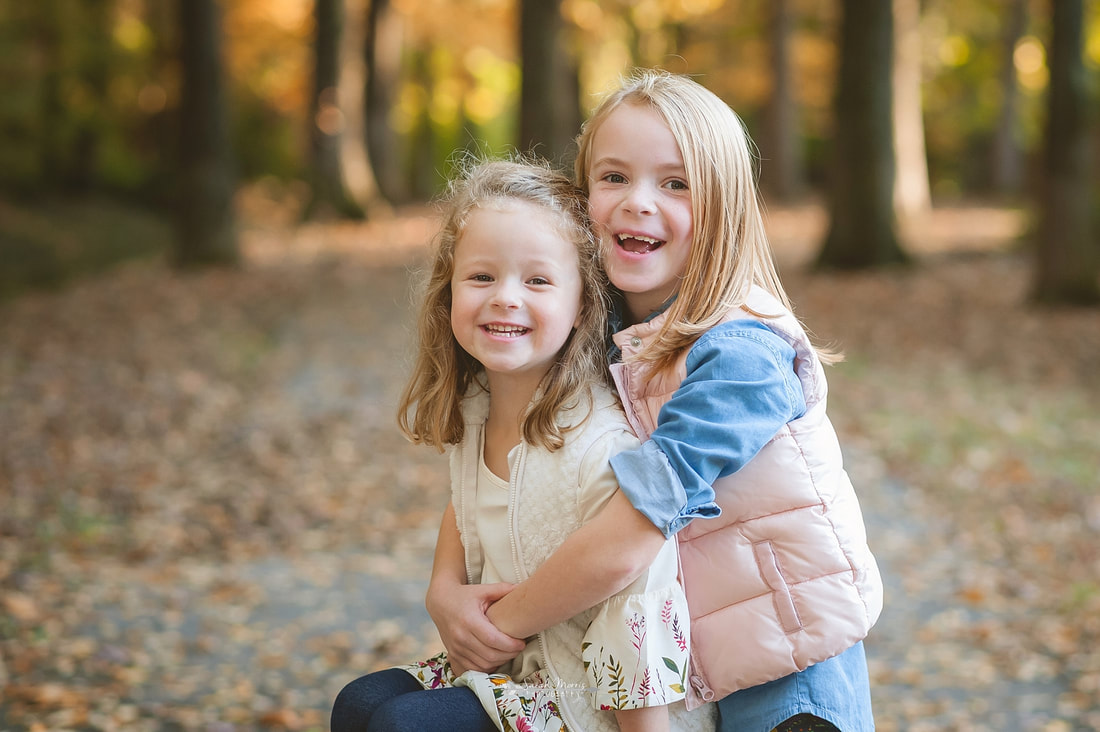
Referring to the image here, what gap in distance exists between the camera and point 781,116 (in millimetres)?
23234

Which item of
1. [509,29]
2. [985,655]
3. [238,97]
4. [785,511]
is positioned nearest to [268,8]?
[238,97]

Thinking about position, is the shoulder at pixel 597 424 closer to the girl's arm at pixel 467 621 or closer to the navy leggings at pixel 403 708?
the girl's arm at pixel 467 621

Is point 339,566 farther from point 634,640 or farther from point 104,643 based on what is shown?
point 634,640

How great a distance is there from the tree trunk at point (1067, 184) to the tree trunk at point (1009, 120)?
49.3ft

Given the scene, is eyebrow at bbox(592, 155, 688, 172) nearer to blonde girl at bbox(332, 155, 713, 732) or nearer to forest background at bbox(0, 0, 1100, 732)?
blonde girl at bbox(332, 155, 713, 732)

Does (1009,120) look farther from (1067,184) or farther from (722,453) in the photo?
(722,453)

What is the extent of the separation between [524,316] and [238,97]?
1075 inches

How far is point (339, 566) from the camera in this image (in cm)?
546

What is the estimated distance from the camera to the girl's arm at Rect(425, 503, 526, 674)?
202 centimetres

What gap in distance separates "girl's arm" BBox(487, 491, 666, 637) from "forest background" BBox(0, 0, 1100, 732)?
1.11 meters

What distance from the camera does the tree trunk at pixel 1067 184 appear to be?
400 inches

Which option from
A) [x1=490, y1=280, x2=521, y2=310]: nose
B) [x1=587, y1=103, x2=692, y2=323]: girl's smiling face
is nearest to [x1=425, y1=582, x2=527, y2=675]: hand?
[x1=490, y1=280, x2=521, y2=310]: nose

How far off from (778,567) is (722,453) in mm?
254

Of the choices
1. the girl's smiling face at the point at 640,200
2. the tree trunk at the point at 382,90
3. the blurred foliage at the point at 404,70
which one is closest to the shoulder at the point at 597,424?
the girl's smiling face at the point at 640,200
